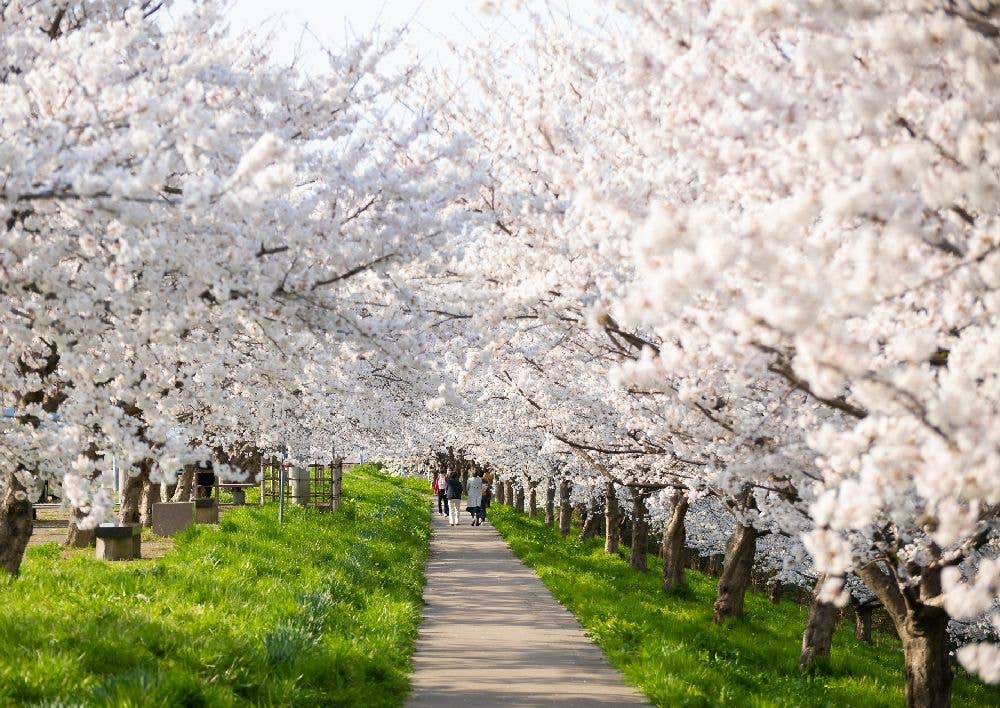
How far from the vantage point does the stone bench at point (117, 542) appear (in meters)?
Answer: 16.4

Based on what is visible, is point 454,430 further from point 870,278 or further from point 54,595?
point 870,278

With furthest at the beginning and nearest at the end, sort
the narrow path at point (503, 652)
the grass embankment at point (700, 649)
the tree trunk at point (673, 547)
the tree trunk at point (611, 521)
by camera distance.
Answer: the tree trunk at point (611, 521) < the tree trunk at point (673, 547) < the grass embankment at point (700, 649) < the narrow path at point (503, 652)

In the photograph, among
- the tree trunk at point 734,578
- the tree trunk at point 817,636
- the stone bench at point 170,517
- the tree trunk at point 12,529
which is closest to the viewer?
the tree trunk at point 12,529

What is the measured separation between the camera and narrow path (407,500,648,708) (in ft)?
28.1

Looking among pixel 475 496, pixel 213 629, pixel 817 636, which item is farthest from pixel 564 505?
pixel 213 629

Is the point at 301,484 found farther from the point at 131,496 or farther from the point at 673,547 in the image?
the point at 673,547

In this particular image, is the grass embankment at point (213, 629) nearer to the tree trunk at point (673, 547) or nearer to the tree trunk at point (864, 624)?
the tree trunk at point (673, 547)

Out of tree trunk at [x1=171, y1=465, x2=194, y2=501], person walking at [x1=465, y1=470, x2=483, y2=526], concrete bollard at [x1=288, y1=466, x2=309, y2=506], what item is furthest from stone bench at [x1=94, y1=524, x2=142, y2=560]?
person walking at [x1=465, y1=470, x2=483, y2=526]

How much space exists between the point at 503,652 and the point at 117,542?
9063 millimetres

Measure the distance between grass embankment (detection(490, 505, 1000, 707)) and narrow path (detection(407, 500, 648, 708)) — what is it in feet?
1.03

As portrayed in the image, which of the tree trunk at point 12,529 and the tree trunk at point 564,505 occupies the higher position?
the tree trunk at point 12,529

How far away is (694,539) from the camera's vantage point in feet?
100

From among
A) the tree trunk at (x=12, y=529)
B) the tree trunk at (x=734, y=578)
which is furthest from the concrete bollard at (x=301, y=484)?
the tree trunk at (x=12, y=529)

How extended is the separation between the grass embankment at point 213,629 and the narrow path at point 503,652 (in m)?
0.31
